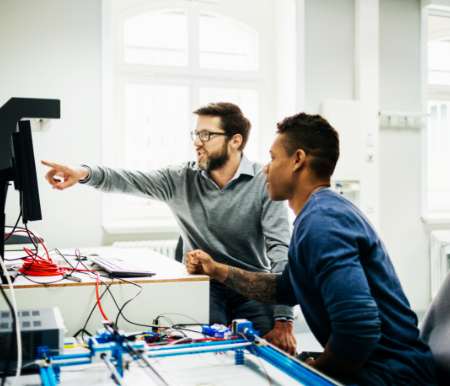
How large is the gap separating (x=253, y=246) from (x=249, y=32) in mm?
2693

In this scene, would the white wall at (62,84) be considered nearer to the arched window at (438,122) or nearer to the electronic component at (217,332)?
the electronic component at (217,332)

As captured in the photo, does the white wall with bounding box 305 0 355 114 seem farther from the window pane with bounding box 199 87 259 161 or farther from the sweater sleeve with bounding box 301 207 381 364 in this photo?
the sweater sleeve with bounding box 301 207 381 364

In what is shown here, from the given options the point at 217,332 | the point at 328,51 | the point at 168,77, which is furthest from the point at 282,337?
the point at 328,51

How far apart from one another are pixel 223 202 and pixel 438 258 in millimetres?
2896

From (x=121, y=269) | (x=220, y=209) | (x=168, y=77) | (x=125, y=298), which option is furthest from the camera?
(x=168, y=77)

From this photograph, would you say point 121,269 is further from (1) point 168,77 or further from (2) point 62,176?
(1) point 168,77

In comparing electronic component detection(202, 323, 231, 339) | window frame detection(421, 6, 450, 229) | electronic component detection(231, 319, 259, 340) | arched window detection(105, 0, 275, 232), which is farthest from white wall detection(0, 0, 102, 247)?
window frame detection(421, 6, 450, 229)

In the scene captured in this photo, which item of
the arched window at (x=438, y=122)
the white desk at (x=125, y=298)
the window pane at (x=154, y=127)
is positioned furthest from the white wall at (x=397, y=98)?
the white desk at (x=125, y=298)

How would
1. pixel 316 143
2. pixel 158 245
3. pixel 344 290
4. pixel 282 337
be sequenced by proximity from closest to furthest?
pixel 344 290 < pixel 316 143 < pixel 282 337 < pixel 158 245

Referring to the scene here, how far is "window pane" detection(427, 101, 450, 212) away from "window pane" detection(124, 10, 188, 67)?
101 inches

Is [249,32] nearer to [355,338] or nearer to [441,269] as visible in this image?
[441,269]

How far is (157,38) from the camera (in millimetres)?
3750

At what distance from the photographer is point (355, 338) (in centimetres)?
94

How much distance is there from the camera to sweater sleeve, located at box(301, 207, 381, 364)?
36.6 inches
